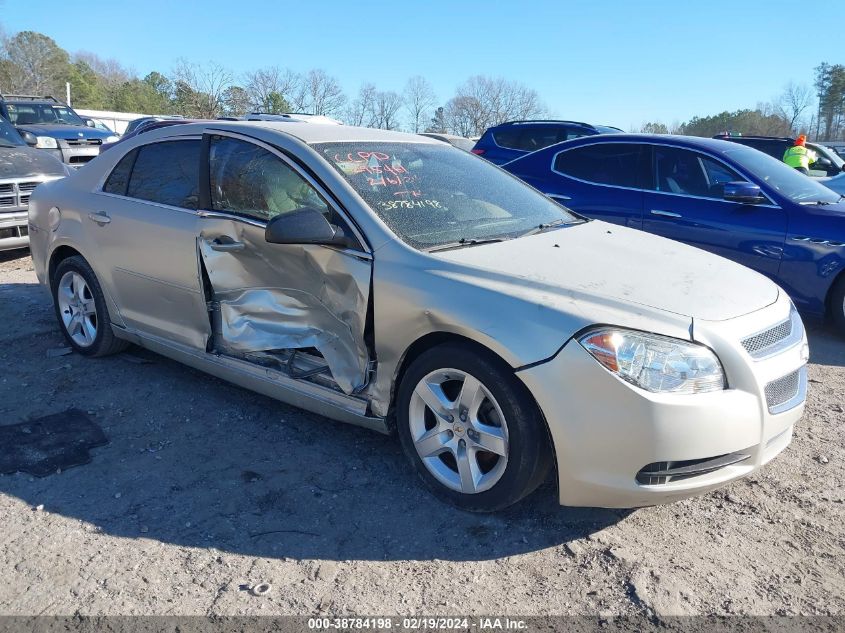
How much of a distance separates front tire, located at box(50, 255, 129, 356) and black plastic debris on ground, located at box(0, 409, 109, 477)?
Answer: 83 centimetres

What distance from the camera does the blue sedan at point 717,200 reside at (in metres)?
5.66

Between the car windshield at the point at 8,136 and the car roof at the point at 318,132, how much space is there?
250 inches

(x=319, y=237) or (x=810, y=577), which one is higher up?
(x=319, y=237)

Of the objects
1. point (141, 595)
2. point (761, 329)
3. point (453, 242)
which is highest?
point (453, 242)

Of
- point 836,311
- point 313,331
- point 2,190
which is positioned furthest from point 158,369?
point 836,311

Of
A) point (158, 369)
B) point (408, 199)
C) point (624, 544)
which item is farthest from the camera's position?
point (158, 369)

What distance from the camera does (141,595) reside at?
102 inches

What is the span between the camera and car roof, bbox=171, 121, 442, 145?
151 inches

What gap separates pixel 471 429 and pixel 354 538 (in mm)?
679

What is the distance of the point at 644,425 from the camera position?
2.61 m

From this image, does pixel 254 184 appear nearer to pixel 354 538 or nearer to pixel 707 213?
pixel 354 538

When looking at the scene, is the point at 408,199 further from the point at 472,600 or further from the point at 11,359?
the point at 11,359

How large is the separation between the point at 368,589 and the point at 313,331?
1.45 meters

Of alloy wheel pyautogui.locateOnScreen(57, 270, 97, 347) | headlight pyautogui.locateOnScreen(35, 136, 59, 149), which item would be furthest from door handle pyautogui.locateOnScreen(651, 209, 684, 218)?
headlight pyautogui.locateOnScreen(35, 136, 59, 149)
